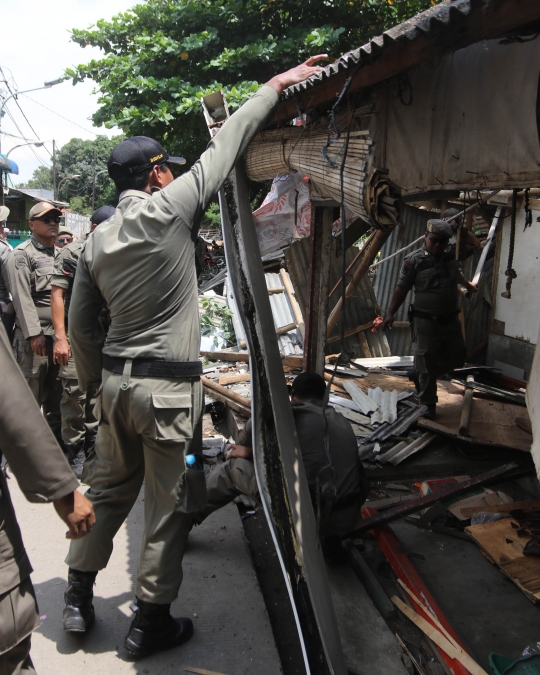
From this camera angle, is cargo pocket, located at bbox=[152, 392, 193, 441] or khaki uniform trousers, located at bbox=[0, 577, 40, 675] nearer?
khaki uniform trousers, located at bbox=[0, 577, 40, 675]

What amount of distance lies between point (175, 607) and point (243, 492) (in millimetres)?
713

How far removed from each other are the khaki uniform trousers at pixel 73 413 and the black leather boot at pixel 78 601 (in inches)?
73.7

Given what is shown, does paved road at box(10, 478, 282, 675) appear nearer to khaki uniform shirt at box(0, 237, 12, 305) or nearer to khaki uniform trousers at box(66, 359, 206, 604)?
khaki uniform trousers at box(66, 359, 206, 604)

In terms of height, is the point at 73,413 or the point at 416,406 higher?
the point at 73,413

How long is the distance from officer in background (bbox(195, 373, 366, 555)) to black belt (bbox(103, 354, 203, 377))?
0.83 metres

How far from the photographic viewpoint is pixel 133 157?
237 cm

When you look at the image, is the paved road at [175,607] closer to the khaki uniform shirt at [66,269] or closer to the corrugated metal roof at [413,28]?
the khaki uniform shirt at [66,269]

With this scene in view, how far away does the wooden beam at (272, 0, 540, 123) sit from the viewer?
1780 millimetres

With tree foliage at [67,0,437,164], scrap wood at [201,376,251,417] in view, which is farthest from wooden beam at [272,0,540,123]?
tree foliage at [67,0,437,164]

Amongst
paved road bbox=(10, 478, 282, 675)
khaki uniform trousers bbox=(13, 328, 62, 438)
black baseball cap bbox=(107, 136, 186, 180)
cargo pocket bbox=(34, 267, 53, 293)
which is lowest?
paved road bbox=(10, 478, 282, 675)

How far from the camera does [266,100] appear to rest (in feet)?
7.55

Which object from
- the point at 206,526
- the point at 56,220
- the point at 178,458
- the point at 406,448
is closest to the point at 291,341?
the point at 406,448

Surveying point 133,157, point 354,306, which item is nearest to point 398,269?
point 354,306

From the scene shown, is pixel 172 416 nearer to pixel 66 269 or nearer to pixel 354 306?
pixel 66 269
